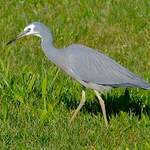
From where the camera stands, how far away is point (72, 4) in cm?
1381

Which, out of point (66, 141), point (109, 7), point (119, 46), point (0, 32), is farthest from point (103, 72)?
point (109, 7)

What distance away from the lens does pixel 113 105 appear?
8906 mm

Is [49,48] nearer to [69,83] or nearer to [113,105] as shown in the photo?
[113,105]

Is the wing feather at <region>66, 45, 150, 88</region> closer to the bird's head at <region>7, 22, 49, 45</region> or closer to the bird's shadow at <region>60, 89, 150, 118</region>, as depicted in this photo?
the bird's head at <region>7, 22, 49, 45</region>

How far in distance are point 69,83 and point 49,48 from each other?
4.74ft

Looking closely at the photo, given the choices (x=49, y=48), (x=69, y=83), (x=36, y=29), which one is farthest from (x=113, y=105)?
(x=36, y=29)

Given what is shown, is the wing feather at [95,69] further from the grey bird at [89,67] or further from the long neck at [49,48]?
the long neck at [49,48]

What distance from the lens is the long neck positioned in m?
8.14

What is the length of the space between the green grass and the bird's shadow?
0.01 m

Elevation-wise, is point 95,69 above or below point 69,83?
above

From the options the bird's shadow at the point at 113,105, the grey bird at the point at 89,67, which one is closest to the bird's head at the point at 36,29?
the grey bird at the point at 89,67

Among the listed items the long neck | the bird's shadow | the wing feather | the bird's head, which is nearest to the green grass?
the bird's shadow

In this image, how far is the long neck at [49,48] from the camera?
8141 millimetres

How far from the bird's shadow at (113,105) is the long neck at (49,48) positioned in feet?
2.64
